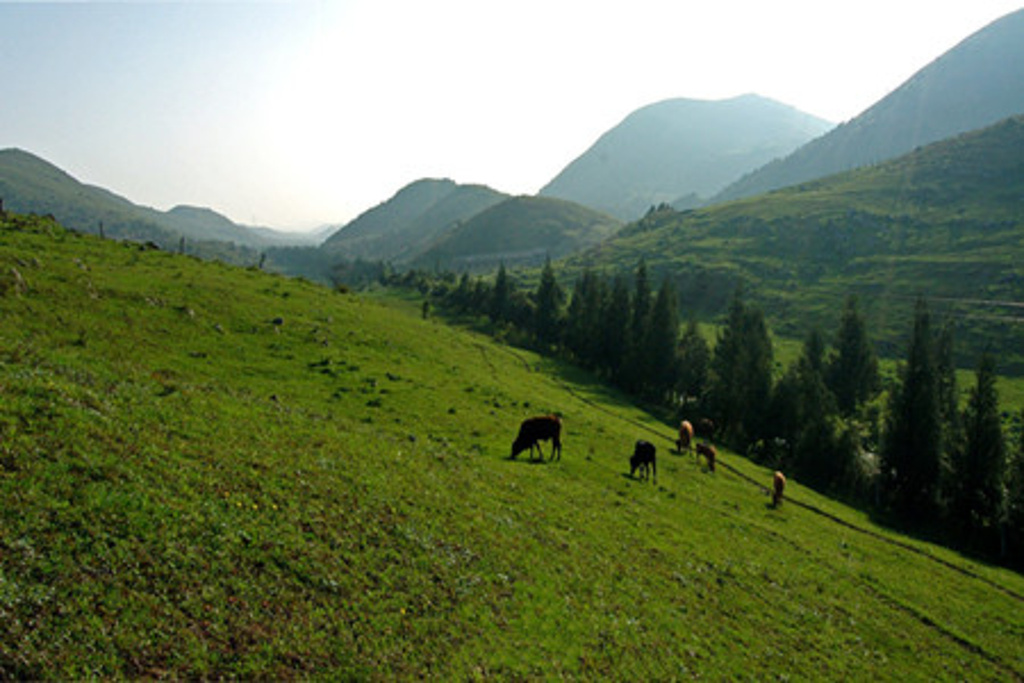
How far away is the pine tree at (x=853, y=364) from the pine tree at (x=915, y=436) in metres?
44.6

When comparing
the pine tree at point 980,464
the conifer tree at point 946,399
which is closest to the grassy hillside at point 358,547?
the pine tree at point 980,464

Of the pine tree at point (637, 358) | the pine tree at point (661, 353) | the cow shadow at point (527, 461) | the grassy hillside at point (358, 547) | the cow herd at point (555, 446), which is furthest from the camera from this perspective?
the pine tree at point (661, 353)

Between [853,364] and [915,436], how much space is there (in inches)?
2013

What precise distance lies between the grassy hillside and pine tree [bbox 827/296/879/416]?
67632 mm

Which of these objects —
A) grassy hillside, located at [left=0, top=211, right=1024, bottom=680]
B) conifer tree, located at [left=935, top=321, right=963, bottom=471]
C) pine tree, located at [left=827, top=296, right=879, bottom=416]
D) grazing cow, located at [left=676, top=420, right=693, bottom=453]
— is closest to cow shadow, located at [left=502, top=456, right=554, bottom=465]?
grassy hillside, located at [left=0, top=211, right=1024, bottom=680]

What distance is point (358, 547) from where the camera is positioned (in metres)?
14.4

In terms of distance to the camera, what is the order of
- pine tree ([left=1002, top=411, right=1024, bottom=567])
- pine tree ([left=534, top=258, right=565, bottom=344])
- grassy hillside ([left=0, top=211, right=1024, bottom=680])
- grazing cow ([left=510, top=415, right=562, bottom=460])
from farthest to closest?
pine tree ([left=534, top=258, right=565, bottom=344]), pine tree ([left=1002, top=411, right=1024, bottom=567]), grazing cow ([left=510, top=415, right=562, bottom=460]), grassy hillside ([left=0, top=211, right=1024, bottom=680])

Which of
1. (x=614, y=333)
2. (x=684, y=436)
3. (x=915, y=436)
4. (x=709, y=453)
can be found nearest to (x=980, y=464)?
(x=915, y=436)

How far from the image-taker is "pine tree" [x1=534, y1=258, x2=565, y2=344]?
127000mm

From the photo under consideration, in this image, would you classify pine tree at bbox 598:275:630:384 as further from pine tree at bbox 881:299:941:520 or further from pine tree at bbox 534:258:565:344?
pine tree at bbox 881:299:941:520

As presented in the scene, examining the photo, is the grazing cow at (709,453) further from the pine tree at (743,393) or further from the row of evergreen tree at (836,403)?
the pine tree at (743,393)

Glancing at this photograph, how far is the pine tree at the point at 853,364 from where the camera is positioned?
102m

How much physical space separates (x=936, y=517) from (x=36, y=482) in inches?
2764

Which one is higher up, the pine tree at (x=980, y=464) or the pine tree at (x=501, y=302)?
the pine tree at (x=501, y=302)
